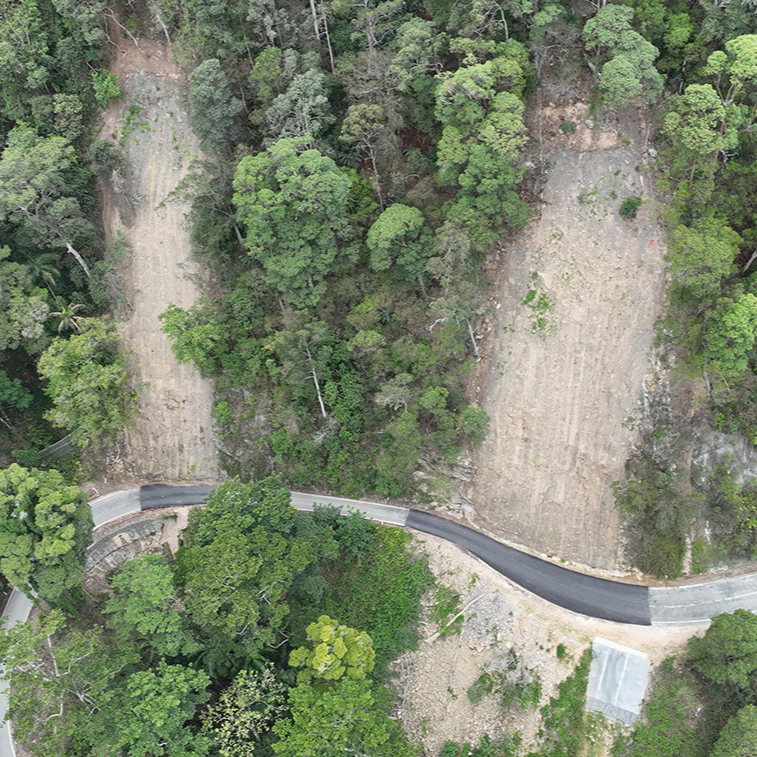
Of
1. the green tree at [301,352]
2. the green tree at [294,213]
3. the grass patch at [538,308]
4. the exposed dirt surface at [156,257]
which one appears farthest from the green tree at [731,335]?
the exposed dirt surface at [156,257]

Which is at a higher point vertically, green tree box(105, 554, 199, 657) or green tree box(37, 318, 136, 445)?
green tree box(37, 318, 136, 445)

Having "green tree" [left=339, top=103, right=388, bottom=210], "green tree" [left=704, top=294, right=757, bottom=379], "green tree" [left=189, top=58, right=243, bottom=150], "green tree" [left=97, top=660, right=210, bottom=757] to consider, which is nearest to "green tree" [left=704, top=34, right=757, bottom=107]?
"green tree" [left=704, top=294, right=757, bottom=379]

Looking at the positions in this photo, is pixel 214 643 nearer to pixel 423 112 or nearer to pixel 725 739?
pixel 725 739

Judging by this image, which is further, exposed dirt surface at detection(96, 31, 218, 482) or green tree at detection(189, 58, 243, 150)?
exposed dirt surface at detection(96, 31, 218, 482)

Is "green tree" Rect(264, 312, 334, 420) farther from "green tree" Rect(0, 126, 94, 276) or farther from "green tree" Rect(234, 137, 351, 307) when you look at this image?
"green tree" Rect(0, 126, 94, 276)

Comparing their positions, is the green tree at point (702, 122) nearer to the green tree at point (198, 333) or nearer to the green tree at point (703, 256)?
the green tree at point (703, 256)

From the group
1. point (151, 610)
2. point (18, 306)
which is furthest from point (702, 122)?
A: point (18, 306)

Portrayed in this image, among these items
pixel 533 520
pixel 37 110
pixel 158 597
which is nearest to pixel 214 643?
pixel 158 597
